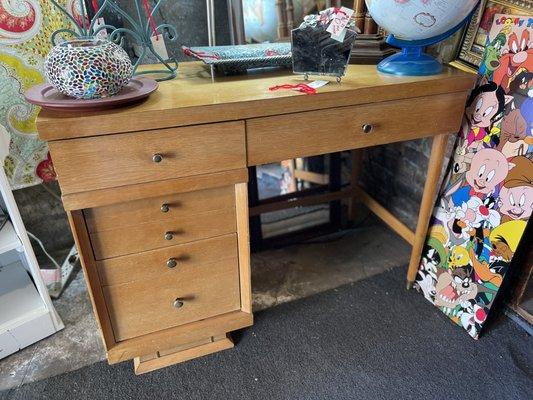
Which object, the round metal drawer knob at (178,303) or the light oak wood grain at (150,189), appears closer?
the light oak wood grain at (150,189)

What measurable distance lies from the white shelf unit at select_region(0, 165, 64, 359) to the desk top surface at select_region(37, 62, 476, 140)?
484 millimetres

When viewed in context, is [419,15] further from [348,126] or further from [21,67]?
[21,67]

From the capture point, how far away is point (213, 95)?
99cm

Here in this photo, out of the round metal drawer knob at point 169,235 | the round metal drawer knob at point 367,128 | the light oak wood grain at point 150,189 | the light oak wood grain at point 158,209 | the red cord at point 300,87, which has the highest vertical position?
the red cord at point 300,87

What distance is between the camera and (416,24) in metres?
1.07

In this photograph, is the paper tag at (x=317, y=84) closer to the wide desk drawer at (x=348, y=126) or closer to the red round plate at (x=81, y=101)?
the wide desk drawer at (x=348, y=126)

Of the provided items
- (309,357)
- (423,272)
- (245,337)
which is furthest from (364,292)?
(245,337)

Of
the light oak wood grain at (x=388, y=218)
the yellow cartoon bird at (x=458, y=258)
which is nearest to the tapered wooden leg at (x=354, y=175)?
the light oak wood grain at (x=388, y=218)

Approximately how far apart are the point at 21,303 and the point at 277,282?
870mm

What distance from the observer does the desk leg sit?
1271 millimetres

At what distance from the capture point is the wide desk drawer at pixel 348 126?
1009 millimetres

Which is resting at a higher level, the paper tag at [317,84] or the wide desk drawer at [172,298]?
the paper tag at [317,84]

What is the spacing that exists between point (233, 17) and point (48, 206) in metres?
1.04

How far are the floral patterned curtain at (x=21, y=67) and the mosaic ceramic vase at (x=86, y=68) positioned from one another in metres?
0.37
